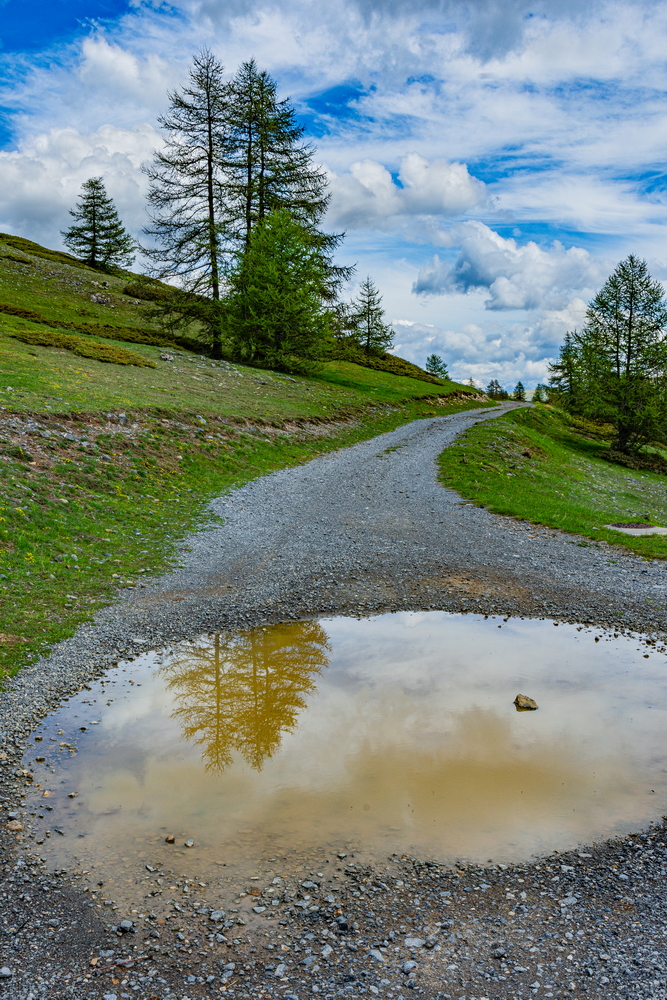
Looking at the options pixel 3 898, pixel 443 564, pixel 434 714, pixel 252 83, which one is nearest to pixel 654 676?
pixel 434 714

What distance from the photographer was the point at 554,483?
26.3 metres

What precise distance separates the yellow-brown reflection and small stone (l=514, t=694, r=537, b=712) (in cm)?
288

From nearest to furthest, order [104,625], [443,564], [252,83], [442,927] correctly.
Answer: [442,927]
[104,625]
[443,564]
[252,83]

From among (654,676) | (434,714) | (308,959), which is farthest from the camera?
(654,676)

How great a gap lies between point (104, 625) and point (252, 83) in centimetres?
4969

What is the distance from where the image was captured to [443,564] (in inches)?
526

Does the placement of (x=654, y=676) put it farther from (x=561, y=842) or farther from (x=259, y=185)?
(x=259, y=185)

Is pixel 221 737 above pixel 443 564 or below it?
below

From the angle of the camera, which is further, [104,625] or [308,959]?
[104,625]

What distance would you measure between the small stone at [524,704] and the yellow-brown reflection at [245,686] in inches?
113

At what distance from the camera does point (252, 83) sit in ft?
148

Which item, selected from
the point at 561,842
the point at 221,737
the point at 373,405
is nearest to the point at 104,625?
the point at 221,737

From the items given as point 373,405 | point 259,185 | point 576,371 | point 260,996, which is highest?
point 259,185

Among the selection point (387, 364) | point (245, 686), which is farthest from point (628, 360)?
point (245, 686)
